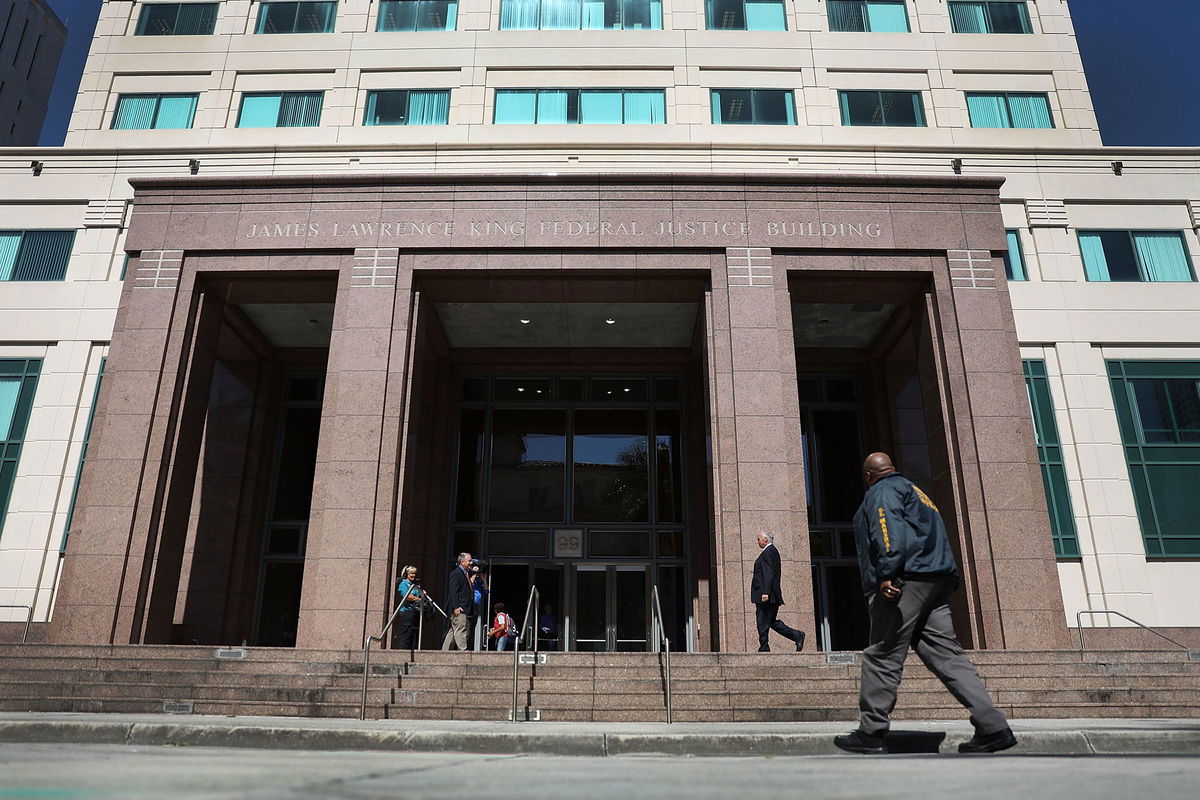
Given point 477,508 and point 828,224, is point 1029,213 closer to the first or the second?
point 828,224

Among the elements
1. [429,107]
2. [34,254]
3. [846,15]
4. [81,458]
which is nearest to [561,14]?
[429,107]

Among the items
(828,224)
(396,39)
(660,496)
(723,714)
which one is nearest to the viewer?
(723,714)

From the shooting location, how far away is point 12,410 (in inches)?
734

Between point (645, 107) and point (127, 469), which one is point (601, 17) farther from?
point (127, 469)

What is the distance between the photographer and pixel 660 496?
21.1 meters

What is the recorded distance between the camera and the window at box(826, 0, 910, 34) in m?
22.4

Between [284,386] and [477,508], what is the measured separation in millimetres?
6422

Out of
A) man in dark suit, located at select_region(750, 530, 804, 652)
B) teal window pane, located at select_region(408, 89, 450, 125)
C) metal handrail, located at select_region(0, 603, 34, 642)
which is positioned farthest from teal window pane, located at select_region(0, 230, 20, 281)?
man in dark suit, located at select_region(750, 530, 804, 652)

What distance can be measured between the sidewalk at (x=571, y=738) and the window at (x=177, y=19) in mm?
22382

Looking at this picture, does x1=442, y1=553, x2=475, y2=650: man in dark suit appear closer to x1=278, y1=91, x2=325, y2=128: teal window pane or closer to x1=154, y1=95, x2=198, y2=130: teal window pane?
x1=278, y1=91, x2=325, y2=128: teal window pane

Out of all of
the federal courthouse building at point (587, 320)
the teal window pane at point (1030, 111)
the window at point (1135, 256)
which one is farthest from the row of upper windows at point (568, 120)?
the teal window pane at point (1030, 111)

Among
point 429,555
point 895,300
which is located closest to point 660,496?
point 429,555

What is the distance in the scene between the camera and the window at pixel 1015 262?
19219 mm

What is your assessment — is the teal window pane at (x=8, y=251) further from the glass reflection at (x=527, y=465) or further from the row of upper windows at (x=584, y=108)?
the glass reflection at (x=527, y=465)
